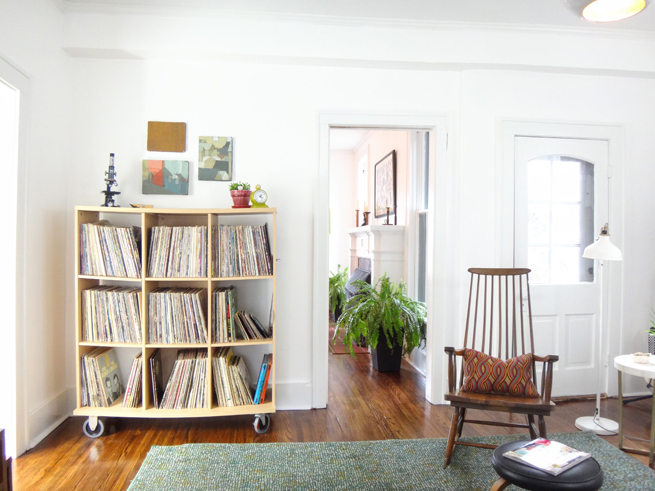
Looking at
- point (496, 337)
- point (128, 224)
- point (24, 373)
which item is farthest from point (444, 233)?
point (24, 373)

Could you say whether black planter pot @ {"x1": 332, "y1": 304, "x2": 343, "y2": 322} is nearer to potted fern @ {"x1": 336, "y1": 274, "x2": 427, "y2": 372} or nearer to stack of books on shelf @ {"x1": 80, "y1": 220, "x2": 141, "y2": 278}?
potted fern @ {"x1": 336, "y1": 274, "x2": 427, "y2": 372}

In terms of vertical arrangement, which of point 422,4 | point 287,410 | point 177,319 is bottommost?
point 287,410

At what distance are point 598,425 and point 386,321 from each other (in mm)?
1631

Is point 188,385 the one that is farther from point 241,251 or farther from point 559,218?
point 559,218

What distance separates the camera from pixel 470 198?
308 centimetres

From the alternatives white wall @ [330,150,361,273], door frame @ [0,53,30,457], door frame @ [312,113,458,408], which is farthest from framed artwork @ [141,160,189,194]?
white wall @ [330,150,361,273]

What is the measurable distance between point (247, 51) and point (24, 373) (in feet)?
7.85

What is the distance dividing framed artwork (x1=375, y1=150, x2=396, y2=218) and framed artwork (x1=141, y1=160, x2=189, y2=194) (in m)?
2.60

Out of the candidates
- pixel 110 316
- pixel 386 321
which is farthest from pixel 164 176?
pixel 386 321

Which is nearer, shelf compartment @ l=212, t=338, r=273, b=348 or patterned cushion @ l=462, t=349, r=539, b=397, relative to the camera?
patterned cushion @ l=462, t=349, r=539, b=397

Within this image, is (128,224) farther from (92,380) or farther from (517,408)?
(517,408)

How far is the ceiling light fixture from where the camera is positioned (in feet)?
4.57

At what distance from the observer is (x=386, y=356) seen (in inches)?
153

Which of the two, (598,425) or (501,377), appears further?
(598,425)
